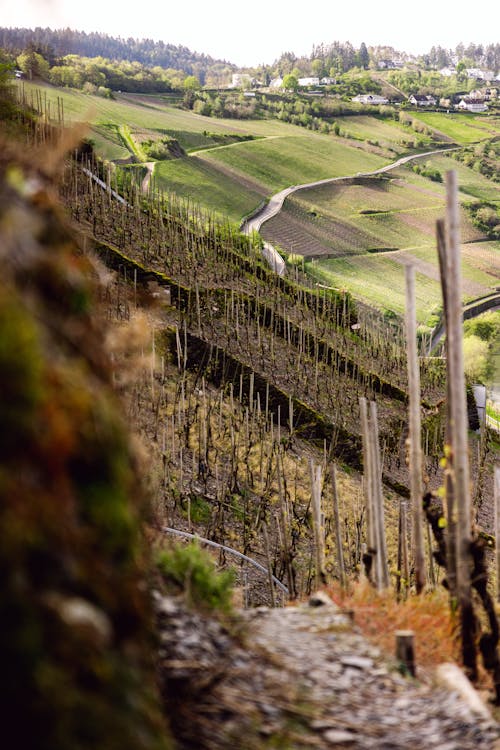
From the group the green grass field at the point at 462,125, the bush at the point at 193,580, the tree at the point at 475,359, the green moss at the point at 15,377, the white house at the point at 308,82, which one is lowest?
the tree at the point at 475,359

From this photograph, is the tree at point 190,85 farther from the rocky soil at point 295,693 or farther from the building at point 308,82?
the rocky soil at point 295,693

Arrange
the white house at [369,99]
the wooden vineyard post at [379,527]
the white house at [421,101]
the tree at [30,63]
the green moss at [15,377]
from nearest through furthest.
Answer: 1. the green moss at [15,377]
2. the wooden vineyard post at [379,527]
3. the tree at [30,63]
4. the white house at [369,99]
5. the white house at [421,101]

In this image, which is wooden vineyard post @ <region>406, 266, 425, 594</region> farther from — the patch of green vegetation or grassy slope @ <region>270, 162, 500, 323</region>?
grassy slope @ <region>270, 162, 500, 323</region>

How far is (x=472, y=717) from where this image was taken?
7285 millimetres

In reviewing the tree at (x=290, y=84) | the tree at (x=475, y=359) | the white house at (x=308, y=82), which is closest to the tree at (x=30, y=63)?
the tree at (x=475, y=359)

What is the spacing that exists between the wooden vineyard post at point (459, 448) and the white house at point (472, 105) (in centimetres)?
16463

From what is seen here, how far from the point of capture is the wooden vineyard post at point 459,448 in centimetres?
925

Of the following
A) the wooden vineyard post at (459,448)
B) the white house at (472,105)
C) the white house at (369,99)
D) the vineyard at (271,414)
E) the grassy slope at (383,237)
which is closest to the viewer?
the wooden vineyard post at (459,448)

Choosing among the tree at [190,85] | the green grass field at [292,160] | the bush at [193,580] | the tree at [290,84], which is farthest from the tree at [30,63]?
the tree at [290,84]

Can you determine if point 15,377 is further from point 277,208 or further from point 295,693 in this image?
point 277,208

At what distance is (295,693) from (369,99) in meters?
157

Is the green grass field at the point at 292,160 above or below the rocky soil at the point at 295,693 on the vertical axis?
above

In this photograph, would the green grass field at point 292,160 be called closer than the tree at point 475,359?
No

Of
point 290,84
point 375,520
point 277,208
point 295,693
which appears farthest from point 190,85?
point 295,693
